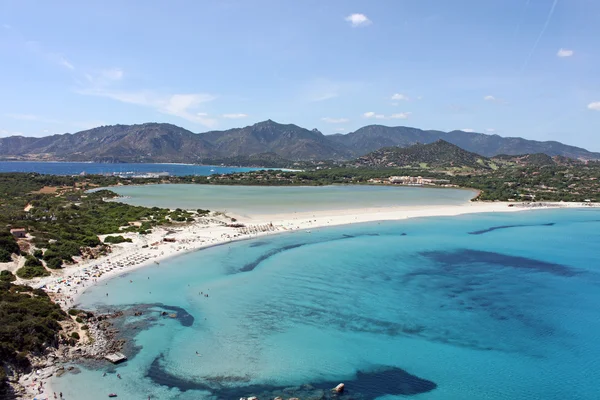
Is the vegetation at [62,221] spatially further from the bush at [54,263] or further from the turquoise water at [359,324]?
the turquoise water at [359,324]

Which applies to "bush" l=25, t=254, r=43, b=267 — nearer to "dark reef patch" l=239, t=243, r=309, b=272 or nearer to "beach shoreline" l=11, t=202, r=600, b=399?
"beach shoreline" l=11, t=202, r=600, b=399

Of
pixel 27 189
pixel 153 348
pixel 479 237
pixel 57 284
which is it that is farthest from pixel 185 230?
pixel 27 189

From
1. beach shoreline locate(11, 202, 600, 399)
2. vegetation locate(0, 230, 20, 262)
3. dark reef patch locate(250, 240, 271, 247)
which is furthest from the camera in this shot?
dark reef patch locate(250, 240, 271, 247)

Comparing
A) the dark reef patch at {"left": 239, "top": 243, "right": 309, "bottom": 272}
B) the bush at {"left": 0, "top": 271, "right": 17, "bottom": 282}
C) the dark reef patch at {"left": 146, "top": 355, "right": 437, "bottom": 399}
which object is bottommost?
the dark reef patch at {"left": 146, "top": 355, "right": 437, "bottom": 399}

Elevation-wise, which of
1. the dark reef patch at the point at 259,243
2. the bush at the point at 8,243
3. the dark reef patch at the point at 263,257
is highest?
the bush at the point at 8,243

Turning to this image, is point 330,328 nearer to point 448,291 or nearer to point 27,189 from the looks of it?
point 448,291

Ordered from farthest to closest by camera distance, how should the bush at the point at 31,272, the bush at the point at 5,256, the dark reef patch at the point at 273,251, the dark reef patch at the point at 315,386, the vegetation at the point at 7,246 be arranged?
the dark reef patch at the point at 273,251, the vegetation at the point at 7,246, the bush at the point at 5,256, the bush at the point at 31,272, the dark reef patch at the point at 315,386

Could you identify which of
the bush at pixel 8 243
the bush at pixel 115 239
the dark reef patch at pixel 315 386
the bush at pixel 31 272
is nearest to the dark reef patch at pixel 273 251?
the bush at pixel 115 239

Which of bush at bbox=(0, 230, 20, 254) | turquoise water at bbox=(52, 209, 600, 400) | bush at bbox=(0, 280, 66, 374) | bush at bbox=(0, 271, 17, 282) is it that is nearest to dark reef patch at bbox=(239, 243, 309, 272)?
turquoise water at bbox=(52, 209, 600, 400)
